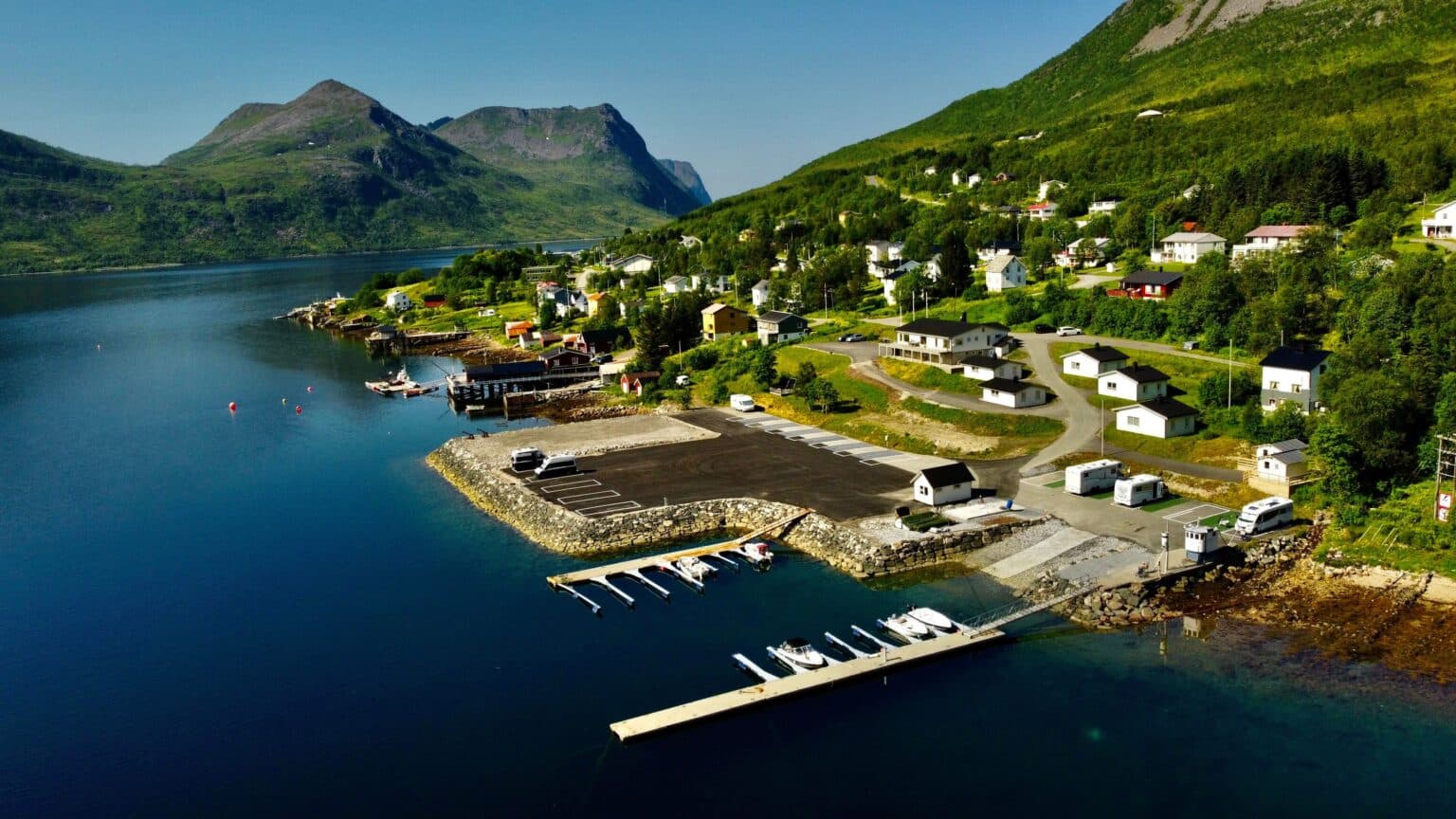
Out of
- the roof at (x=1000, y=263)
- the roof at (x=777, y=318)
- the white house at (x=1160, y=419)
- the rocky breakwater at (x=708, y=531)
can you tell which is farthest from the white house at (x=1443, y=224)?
the rocky breakwater at (x=708, y=531)

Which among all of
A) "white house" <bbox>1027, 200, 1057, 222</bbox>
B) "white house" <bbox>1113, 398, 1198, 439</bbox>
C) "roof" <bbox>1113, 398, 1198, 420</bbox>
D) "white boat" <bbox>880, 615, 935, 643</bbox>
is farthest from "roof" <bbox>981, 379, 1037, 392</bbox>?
"white house" <bbox>1027, 200, 1057, 222</bbox>

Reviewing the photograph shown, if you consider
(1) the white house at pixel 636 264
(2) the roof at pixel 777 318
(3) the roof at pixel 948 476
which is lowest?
(3) the roof at pixel 948 476

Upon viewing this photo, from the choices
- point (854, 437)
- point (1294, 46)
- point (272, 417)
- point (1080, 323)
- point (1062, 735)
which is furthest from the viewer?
point (1294, 46)

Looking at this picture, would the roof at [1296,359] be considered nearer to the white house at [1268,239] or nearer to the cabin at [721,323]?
the white house at [1268,239]

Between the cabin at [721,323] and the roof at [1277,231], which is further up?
the roof at [1277,231]

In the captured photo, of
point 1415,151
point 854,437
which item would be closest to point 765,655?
point 854,437

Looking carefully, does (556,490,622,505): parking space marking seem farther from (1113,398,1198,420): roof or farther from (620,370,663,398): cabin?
(620,370,663,398): cabin

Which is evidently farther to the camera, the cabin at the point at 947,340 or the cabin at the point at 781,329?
the cabin at the point at 781,329

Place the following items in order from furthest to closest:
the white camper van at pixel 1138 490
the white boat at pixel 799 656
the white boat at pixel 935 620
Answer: the white camper van at pixel 1138 490 < the white boat at pixel 935 620 < the white boat at pixel 799 656

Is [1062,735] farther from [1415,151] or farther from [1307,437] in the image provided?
[1415,151]
